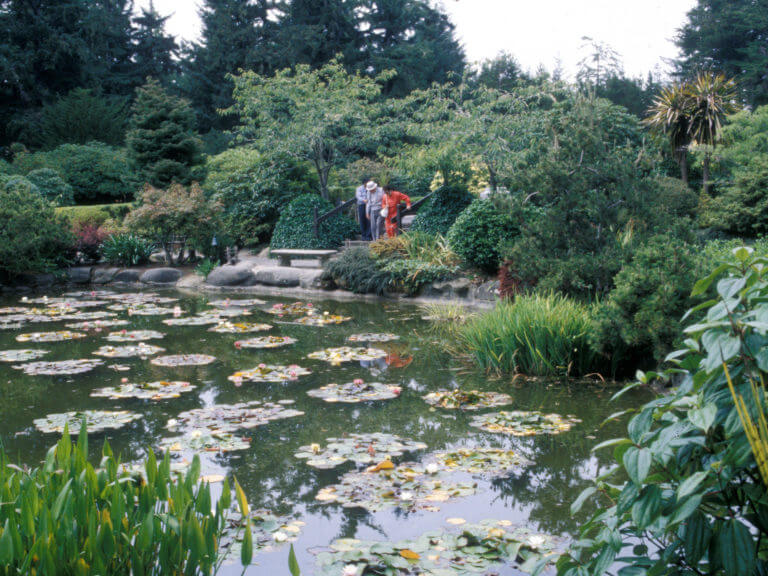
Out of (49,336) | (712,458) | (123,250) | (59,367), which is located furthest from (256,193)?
(712,458)

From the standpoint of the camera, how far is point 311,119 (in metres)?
17.5

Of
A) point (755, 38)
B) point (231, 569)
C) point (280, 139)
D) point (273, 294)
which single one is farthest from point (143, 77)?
point (231, 569)

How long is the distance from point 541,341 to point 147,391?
3.74 metres

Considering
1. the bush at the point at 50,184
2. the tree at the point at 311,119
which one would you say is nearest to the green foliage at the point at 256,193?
the tree at the point at 311,119

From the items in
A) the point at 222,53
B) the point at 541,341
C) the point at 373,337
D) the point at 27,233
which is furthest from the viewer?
the point at 222,53

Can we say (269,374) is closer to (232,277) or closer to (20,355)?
(20,355)

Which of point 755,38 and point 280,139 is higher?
point 755,38

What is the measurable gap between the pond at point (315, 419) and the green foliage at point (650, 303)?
0.47 meters

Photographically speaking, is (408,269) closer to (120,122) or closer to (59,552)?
(59,552)

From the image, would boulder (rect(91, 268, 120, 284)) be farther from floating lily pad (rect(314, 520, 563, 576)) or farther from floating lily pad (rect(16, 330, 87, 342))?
floating lily pad (rect(314, 520, 563, 576))

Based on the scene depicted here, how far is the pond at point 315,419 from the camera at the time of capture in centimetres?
344

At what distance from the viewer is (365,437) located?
463 cm

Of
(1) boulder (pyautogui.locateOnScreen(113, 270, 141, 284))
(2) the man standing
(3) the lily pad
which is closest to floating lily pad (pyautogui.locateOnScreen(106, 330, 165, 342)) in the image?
(3) the lily pad

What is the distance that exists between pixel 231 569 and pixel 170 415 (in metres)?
2.55
